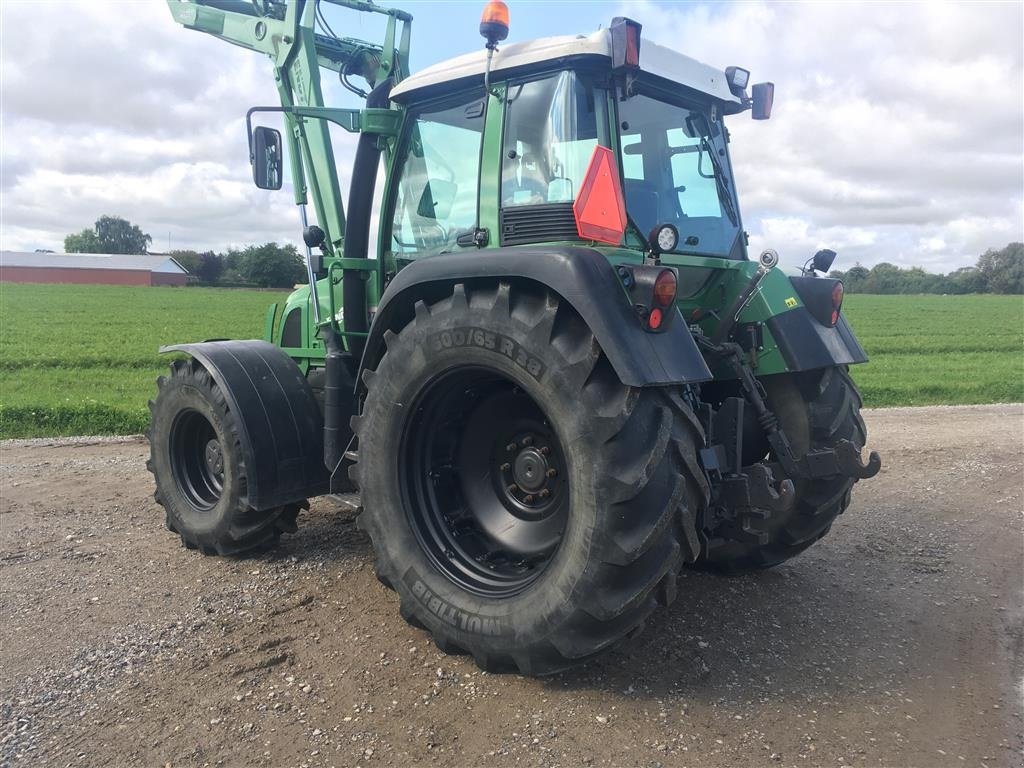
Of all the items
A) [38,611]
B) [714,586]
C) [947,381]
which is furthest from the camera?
[947,381]

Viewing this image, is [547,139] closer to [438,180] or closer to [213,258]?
[438,180]

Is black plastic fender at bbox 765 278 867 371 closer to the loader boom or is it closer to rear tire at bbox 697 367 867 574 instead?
rear tire at bbox 697 367 867 574

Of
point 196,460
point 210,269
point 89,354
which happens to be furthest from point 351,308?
point 210,269

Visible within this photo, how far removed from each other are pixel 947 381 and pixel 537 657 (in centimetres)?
1381

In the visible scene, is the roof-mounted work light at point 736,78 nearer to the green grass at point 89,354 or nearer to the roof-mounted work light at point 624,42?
the roof-mounted work light at point 624,42

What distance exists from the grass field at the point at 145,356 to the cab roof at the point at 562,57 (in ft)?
22.9

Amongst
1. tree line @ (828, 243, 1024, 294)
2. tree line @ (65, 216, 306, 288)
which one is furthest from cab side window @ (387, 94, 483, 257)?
tree line @ (828, 243, 1024, 294)

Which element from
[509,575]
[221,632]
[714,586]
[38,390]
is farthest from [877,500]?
[38,390]

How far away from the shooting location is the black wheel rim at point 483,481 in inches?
137

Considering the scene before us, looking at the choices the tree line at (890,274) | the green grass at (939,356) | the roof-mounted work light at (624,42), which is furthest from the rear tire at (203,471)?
the tree line at (890,274)

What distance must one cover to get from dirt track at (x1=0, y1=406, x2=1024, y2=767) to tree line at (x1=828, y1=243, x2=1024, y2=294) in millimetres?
65353

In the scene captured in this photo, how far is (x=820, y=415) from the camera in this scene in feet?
13.0

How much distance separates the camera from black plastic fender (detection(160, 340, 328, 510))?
4.41 m

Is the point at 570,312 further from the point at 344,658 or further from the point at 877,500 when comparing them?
the point at 877,500
